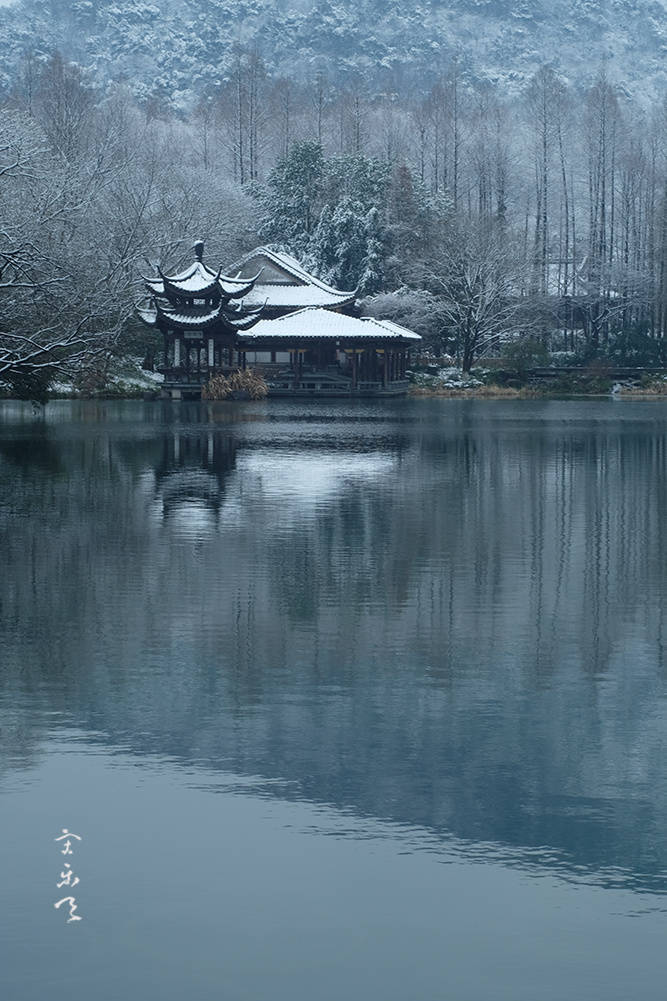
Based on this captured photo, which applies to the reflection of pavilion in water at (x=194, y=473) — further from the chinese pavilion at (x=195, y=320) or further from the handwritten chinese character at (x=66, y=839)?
the chinese pavilion at (x=195, y=320)

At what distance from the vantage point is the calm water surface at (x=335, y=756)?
5.26 meters

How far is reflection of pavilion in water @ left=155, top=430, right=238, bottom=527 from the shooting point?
1880cm

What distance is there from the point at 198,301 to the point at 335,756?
61476 mm

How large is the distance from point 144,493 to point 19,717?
40.5 ft

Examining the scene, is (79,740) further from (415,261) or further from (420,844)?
(415,261)

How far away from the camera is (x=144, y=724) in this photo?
26.6 feet

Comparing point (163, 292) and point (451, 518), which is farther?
point (163, 292)

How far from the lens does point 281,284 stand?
2975 inches

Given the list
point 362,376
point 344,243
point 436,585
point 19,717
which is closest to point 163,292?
point 362,376

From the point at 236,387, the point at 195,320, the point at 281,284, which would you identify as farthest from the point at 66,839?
the point at 281,284

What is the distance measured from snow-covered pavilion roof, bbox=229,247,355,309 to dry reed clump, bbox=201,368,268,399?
9293 mm

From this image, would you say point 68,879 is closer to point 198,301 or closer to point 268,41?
point 198,301

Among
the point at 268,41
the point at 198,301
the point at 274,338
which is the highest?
the point at 268,41

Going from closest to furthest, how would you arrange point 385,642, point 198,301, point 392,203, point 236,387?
point 385,642, point 236,387, point 198,301, point 392,203
